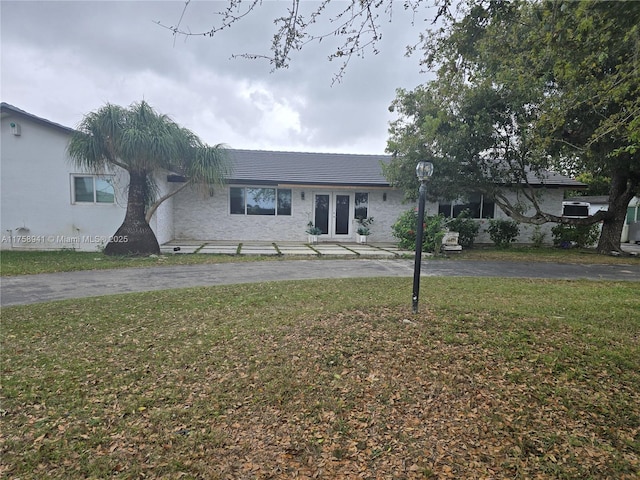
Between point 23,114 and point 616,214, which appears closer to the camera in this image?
point 23,114

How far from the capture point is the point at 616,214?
40.8 ft

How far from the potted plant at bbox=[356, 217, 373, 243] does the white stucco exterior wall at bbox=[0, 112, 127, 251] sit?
30.2 feet

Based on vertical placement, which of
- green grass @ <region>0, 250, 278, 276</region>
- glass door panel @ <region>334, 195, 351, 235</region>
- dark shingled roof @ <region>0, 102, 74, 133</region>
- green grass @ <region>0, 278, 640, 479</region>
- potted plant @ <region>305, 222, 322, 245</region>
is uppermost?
dark shingled roof @ <region>0, 102, 74, 133</region>

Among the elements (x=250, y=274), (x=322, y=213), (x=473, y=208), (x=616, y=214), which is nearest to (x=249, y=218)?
(x=322, y=213)

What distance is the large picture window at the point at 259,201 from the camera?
14.7 m

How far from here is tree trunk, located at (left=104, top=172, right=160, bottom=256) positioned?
9.93 meters

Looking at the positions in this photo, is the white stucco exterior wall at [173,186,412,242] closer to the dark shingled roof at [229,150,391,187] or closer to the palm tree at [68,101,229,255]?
the dark shingled roof at [229,150,391,187]

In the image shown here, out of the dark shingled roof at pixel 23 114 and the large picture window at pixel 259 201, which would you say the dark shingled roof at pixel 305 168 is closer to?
the large picture window at pixel 259 201

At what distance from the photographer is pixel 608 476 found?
197cm

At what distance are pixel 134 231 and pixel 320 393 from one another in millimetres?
9255

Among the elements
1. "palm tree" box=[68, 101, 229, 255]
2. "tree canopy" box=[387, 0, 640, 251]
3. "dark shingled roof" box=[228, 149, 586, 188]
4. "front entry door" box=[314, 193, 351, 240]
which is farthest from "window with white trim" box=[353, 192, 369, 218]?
"palm tree" box=[68, 101, 229, 255]

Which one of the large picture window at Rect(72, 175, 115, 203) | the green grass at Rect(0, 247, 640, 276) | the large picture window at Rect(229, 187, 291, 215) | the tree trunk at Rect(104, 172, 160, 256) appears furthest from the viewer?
the large picture window at Rect(229, 187, 291, 215)

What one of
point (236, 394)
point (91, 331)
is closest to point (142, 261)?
point (91, 331)

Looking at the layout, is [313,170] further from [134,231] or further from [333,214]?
[134,231]
